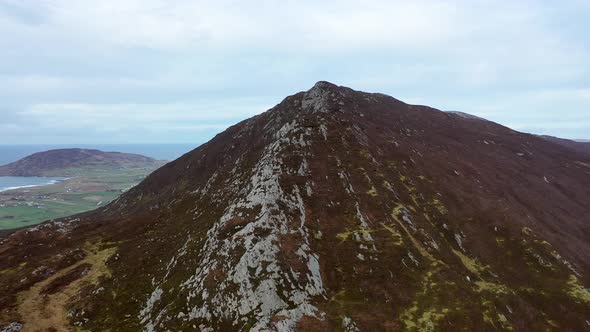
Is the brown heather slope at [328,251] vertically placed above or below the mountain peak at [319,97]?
below

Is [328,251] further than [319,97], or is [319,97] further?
[319,97]

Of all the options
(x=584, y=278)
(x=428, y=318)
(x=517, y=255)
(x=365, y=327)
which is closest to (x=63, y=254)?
(x=365, y=327)

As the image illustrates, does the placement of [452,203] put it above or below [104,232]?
above

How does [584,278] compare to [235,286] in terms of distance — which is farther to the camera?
[584,278]

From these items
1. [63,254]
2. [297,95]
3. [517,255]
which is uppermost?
[297,95]

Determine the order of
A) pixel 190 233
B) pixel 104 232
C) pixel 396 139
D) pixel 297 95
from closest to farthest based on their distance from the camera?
pixel 190 233 → pixel 104 232 → pixel 396 139 → pixel 297 95

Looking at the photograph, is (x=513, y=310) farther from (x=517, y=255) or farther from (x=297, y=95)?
(x=297, y=95)

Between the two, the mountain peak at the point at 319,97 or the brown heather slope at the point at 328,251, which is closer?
the brown heather slope at the point at 328,251

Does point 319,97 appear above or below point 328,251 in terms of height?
above
